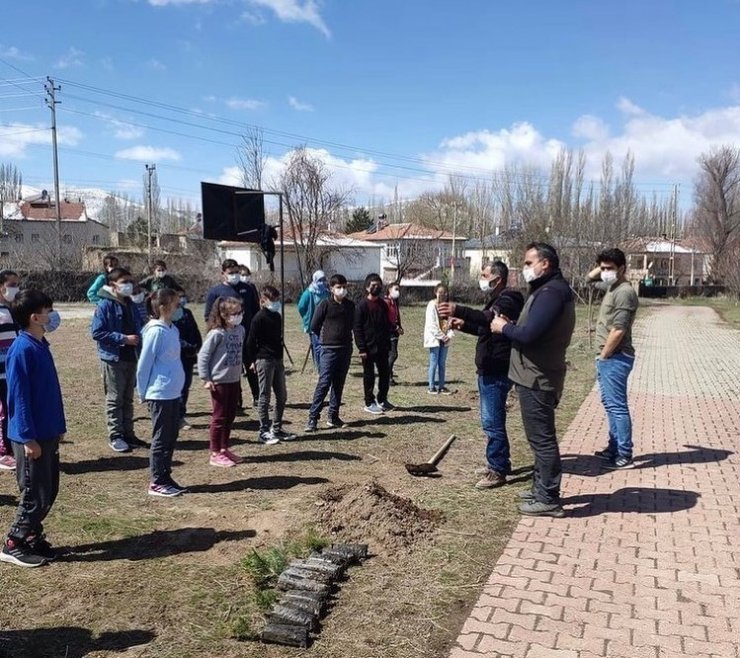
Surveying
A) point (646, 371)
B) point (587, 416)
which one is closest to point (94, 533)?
point (587, 416)

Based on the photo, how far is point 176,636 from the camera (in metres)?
3.39

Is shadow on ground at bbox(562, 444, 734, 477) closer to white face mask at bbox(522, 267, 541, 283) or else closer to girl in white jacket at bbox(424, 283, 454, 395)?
white face mask at bbox(522, 267, 541, 283)

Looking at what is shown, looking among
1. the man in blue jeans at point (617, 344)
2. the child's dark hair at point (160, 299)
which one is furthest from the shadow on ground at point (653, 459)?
the child's dark hair at point (160, 299)

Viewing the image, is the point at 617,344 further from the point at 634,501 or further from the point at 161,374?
the point at 161,374

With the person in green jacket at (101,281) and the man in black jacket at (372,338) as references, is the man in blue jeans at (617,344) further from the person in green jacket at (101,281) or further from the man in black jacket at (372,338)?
the person in green jacket at (101,281)

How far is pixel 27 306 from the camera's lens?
Result: 4.14m

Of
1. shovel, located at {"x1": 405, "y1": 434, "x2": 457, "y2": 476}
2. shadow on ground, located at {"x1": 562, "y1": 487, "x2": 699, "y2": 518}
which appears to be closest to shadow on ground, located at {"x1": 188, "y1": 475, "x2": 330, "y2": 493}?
shovel, located at {"x1": 405, "y1": 434, "x2": 457, "y2": 476}

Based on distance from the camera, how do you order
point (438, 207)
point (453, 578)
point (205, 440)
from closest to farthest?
point (453, 578) → point (205, 440) → point (438, 207)

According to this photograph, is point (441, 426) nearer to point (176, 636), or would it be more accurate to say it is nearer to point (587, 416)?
point (587, 416)

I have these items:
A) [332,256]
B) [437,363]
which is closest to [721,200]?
[332,256]

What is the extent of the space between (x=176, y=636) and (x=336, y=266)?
4384 centimetres

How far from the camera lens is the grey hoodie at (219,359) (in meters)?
6.10

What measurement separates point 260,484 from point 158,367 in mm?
1431

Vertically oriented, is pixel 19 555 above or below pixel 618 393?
below
